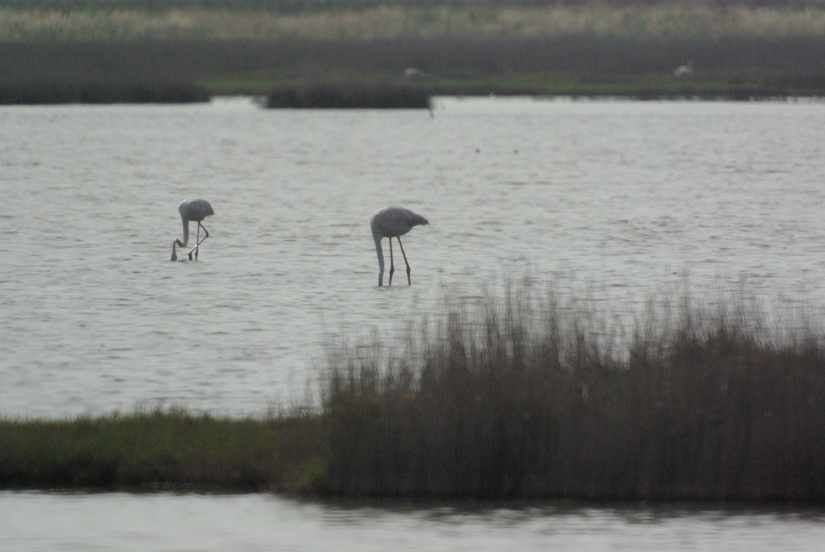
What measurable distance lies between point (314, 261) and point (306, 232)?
3.98 metres

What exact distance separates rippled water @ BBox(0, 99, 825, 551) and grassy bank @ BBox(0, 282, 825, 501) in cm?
20

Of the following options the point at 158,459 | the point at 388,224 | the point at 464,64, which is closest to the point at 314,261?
the point at 388,224

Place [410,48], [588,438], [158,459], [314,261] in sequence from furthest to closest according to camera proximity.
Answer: [410,48] → [314,261] → [158,459] → [588,438]

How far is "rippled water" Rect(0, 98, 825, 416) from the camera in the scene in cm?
1207

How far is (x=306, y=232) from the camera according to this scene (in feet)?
75.0

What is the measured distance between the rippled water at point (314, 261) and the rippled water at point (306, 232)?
0.06 metres

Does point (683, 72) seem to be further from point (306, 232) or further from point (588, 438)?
point (588, 438)

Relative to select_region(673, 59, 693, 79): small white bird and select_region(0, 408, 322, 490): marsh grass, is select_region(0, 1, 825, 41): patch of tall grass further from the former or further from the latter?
select_region(0, 408, 322, 490): marsh grass

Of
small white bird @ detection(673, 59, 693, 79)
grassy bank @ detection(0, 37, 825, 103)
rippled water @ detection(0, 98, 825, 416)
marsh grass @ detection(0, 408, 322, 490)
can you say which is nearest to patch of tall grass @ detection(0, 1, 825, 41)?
grassy bank @ detection(0, 37, 825, 103)

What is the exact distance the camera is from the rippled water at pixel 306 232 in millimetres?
12070

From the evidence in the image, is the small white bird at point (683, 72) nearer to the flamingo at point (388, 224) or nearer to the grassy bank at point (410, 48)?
the grassy bank at point (410, 48)

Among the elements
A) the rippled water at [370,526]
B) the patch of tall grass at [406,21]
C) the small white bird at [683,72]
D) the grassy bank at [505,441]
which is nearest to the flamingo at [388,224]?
the grassy bank at [505,441]

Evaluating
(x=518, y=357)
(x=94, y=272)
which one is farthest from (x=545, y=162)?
(x=518, y=357)

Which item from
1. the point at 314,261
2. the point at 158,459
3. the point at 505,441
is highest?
the point at 314,261
